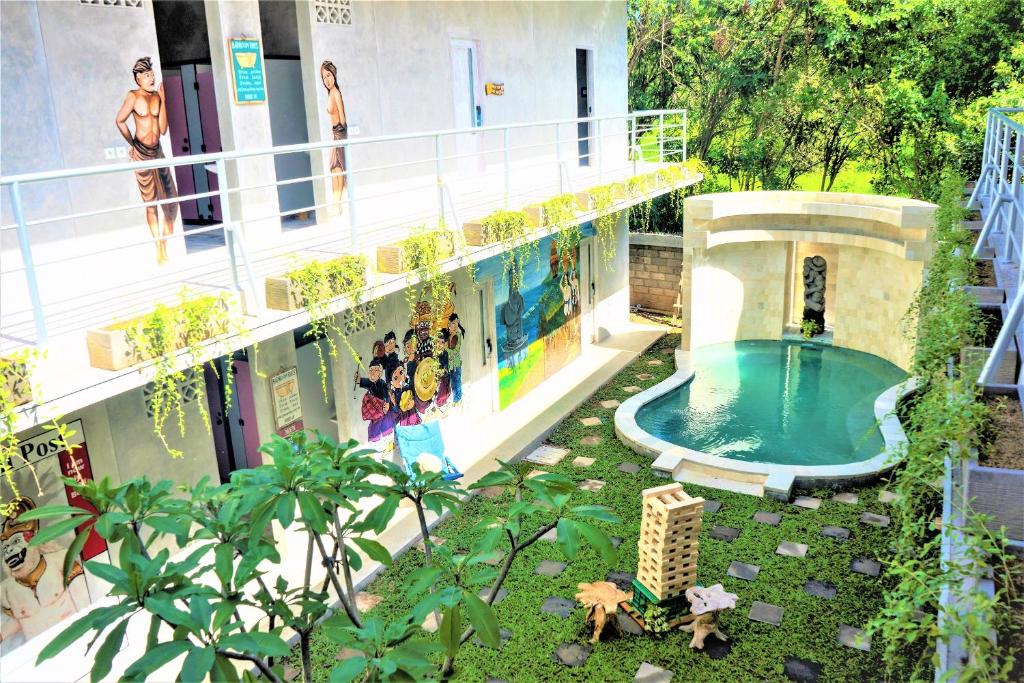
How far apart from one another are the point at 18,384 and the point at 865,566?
813 cm

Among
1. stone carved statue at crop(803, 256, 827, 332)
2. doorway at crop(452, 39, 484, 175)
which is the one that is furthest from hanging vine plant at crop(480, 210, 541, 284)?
stone carved statue at crop(803, 256, 827, 332)

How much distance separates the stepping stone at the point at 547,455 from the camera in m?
11.9

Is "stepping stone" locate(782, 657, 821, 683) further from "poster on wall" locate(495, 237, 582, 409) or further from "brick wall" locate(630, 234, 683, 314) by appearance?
"brick wall" locate(630, 234, 683, 314)

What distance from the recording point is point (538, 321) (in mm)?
14586

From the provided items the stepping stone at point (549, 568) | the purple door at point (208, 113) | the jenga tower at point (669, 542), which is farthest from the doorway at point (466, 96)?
the jenga tower at point (669, 542)

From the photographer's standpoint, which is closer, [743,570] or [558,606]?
[558,606]

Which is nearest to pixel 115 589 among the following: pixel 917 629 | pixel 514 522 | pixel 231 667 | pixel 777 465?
pixel 231 667

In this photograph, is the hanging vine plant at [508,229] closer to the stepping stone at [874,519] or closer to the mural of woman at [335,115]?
the mural of woman at [335,115]

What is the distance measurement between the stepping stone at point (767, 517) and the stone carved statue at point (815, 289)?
9.07 meters

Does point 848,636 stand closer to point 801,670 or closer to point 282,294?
point 801,670

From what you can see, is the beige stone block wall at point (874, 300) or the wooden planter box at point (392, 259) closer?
the wooden planter box at point (392, 259)

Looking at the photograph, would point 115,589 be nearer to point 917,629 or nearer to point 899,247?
point 917,629

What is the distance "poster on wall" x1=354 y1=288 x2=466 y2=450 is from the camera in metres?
10.6

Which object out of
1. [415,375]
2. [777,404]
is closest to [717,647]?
[415,375]
